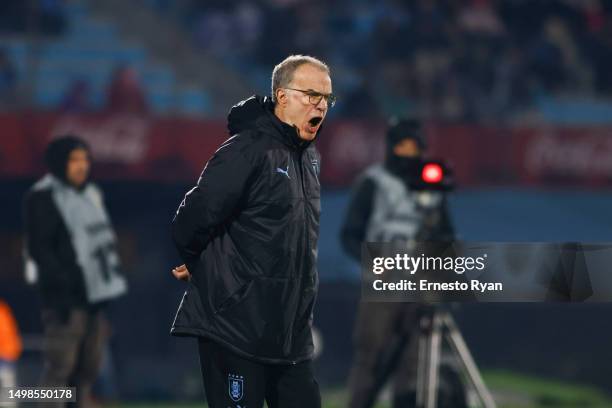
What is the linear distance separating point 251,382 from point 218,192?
2.34 ft

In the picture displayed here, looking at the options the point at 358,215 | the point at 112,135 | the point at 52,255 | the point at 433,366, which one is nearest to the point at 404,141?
the point at 358,215

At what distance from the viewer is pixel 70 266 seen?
26.7ft

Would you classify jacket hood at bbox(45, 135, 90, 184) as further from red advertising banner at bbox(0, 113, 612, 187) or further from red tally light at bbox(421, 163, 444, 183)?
red advertising banner at bbox(0, 113, 612, 187)

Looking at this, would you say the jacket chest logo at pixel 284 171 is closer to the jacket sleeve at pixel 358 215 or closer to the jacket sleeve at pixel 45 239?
the jacket sleeve at pixel 45 239

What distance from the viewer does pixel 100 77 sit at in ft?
44.2

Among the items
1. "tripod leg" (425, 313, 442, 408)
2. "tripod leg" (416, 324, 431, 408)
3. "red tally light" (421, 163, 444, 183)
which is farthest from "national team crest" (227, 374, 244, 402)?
"tripod leg" (416, 324, 431, 408)

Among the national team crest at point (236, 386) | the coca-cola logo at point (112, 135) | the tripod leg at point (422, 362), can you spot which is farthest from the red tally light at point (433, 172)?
the coca-cola logo at point (112, 135)

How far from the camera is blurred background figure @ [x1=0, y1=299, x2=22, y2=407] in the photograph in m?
9.64

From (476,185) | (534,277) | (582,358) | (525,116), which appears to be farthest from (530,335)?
(534,277)

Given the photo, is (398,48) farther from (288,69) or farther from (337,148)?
(288,69)

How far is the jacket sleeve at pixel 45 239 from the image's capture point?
8.02m

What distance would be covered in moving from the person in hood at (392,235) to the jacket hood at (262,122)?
10.4 ft

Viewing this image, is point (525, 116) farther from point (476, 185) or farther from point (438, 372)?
point (438, 372)

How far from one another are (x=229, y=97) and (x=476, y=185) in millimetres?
3121
